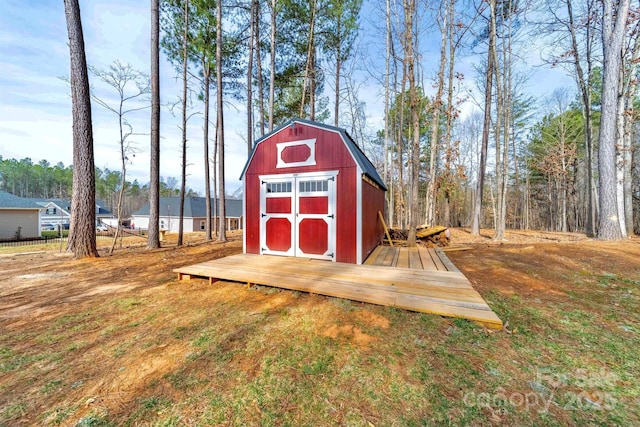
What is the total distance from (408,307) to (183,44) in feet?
47.5

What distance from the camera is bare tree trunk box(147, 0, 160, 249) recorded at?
8172 millimetres

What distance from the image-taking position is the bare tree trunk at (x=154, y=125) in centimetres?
817

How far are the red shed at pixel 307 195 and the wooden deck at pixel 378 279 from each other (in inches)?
17.8

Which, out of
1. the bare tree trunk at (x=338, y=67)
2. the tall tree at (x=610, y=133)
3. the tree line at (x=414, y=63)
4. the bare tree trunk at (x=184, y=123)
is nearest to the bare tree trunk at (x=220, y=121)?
the tree line at (x=414, y=63)

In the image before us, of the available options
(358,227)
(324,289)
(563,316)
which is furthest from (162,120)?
(563,316)

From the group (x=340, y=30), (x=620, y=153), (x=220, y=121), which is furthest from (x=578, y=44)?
(x=220, y=121)

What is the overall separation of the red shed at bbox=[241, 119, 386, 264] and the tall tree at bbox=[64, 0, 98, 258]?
179 inches

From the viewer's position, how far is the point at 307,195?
5.41 metres

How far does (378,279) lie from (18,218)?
28.8 metres

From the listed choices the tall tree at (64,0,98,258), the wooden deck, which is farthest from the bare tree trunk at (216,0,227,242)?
the wooden deck

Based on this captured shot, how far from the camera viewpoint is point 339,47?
13.0 m

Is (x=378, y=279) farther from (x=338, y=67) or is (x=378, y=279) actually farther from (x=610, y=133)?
(x=338, y=67)

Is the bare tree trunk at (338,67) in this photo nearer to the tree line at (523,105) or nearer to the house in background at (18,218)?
the tree line at (523,105)

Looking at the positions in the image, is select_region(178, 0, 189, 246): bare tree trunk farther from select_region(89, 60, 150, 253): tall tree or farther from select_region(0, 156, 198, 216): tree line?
select_region(0, 156, 198, 216): tree line
